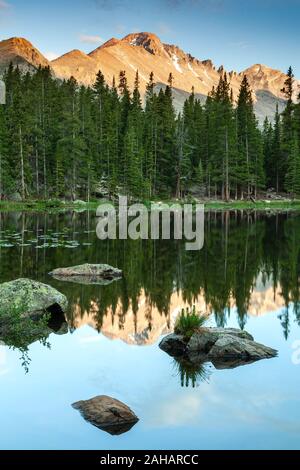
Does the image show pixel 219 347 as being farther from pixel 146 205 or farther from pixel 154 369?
pixel 146 205

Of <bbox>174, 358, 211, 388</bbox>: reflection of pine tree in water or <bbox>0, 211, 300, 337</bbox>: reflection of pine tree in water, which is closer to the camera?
<bbox>174, 358, 211, 388</bbox>: reflection of pine tree in water

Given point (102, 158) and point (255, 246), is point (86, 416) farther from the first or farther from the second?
point (102, 158)

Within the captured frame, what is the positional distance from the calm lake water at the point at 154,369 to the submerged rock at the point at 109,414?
5.8 inches

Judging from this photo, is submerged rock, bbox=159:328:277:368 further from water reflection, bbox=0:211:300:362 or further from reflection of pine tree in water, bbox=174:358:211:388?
water reflection, bbox=0:211:300:362

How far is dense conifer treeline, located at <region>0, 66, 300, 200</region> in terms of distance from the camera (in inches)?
2931

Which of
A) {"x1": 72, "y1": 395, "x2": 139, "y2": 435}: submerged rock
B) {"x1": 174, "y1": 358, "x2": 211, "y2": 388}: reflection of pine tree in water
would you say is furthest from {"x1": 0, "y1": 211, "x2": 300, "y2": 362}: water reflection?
{"x1": 72, "y1": 395, "x2": 139, "y2": 435}: submerged rock

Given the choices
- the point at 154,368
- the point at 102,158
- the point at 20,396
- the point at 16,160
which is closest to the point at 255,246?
the point at 154,368

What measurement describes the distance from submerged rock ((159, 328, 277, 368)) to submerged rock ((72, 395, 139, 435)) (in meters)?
3.13

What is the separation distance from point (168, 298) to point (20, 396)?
28.8ft

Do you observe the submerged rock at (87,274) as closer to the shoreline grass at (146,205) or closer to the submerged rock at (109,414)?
the submerged rock at (109,414)

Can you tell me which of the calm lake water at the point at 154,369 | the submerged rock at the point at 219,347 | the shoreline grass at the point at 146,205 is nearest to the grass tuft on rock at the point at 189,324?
the submerged rock at the point at 219,347

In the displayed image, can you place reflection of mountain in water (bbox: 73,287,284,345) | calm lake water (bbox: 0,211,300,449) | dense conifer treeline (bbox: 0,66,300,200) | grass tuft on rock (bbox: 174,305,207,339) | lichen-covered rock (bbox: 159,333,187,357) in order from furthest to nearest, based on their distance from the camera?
dense conifer treeline (bbox: 0,66,300,200), reflection of mountain in water (bbox: 73,287,284,345), grass tuft on rock (bbox: 174,305,207,339), lichen-covered rock (bbox: 159,333,187,357), calm lake water (bbox: 0,211,300,449)

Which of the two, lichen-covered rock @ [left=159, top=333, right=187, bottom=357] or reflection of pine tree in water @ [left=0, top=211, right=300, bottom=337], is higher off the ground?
reflection of pine tree in water @ [left=0, top=211, right=300, bottom=337]

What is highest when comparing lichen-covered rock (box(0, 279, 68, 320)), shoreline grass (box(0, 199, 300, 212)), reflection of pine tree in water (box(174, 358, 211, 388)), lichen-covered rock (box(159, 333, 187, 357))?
shoreline grass (box(0, 199, 300, 212))
